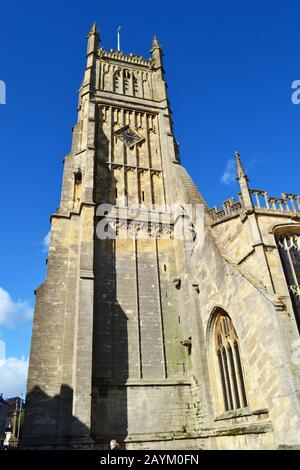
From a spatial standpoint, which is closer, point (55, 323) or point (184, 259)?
point (55, 323)

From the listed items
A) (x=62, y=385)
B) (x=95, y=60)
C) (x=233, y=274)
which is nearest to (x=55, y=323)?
(x=62, y=385)

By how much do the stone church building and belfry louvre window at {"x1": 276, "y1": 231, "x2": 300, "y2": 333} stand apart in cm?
4

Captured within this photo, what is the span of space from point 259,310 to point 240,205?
16.2ft

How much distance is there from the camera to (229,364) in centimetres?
1249

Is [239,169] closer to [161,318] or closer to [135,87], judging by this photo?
[161,318]

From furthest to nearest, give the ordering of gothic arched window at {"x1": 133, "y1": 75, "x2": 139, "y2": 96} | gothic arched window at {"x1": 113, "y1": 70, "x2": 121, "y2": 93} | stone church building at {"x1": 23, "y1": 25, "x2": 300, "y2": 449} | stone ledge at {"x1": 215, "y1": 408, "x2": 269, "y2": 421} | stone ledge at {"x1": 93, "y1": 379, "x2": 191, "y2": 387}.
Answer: gothic arched window at {"x1": 133, "y1": 75, "x2": 139, "y2": 96} < gothic arched window at {"x1": 113, "y1": 70, "x2": 121, "y2": 93} < stone ledge at {"x1": 93, "y1": 379, "x2": 191, "y2": 387} < stone church building at {"x1": 23, "y1": 25, "x2": 300, "y2": 449} < stone ledge at {"x1": 215, "y1": 408, "x2": 269, "y2": 421}

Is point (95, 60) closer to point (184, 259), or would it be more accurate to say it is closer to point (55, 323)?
point (184, 259)

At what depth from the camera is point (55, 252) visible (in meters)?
16.0

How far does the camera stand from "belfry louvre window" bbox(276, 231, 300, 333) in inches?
462

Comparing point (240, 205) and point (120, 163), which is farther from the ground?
point (120, 163)

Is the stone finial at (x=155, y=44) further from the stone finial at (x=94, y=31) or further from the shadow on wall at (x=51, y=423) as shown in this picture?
the shadow on wall at (x=51, y=423)

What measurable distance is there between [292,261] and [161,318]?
6.18 meters

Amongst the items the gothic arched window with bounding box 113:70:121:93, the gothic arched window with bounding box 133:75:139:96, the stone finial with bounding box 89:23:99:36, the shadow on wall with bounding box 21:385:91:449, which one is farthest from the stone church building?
the stone finial with bounding box 89:23:99:36

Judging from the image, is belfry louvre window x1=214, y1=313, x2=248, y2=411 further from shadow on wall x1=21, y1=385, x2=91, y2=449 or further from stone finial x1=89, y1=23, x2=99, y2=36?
stone finial x1=89, y1=23, x2=99, y2=36
